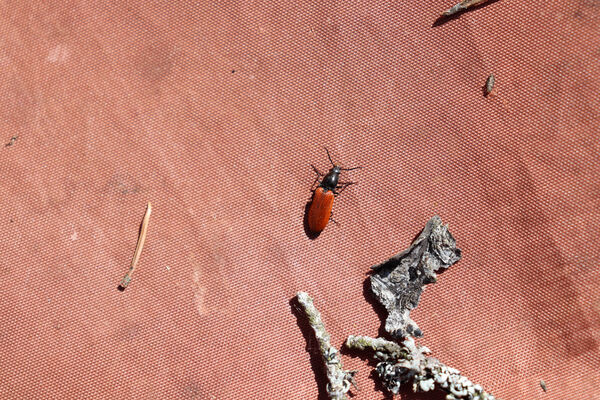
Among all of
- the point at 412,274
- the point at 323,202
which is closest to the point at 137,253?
the point at 323,202

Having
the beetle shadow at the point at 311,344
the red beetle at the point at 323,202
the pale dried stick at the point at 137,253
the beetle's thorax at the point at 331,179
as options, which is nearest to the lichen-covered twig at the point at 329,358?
the beetle shadow at the point at 311,344

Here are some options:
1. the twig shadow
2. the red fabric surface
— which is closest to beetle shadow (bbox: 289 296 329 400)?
the red fabric surface

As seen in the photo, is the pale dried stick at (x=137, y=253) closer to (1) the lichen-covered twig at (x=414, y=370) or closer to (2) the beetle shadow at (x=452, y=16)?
(1) the lichen-covered twig at (x=414, y=370)

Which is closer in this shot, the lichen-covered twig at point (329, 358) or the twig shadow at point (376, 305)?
the lichen-covered twig at point (329, 358)

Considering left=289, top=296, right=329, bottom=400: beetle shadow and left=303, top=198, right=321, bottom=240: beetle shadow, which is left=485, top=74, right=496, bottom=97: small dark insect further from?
left=289, top=296, right=329, bottom=400: beetle shadow

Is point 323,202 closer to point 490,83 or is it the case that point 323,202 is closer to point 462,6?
point 490,83

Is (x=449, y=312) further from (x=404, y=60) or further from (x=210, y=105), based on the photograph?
(x=210, y=105)

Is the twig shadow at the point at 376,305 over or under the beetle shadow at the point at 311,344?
over
